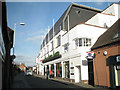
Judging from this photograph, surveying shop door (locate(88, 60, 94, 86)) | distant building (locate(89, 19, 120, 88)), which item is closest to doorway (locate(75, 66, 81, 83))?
shop door (locate(88, 60, 94, 86))

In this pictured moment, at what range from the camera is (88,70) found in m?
18.3

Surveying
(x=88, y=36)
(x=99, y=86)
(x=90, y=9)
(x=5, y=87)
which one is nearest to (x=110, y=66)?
(x=99, y=86)

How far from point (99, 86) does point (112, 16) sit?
12.0 meters

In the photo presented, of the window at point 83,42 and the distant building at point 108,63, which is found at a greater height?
the window at point 83,42

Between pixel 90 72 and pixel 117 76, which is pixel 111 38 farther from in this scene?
pixel 90 72

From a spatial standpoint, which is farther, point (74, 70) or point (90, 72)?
point (74, 70)

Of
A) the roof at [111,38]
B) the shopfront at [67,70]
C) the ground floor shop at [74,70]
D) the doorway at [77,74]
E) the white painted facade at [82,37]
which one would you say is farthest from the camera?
the shopfront at [67,70]

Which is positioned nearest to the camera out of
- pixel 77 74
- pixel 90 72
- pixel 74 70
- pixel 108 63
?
pixel 108 63

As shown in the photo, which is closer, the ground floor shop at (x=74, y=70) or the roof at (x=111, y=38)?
the roof at (x=111, y=38)

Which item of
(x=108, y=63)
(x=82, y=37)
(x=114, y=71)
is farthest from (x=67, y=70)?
(x=114, y=71)

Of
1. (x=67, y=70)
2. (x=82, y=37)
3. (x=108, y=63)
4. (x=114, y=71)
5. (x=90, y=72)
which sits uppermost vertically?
(x=82, y=37)

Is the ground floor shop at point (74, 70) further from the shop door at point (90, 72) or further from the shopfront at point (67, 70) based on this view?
the shop door at point (90, 72)

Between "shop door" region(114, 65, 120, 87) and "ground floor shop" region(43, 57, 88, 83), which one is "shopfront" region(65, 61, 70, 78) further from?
"shop door" region(114, 65, 120, 87)

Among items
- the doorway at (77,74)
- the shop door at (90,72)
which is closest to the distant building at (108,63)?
the shop door at (90,72)
